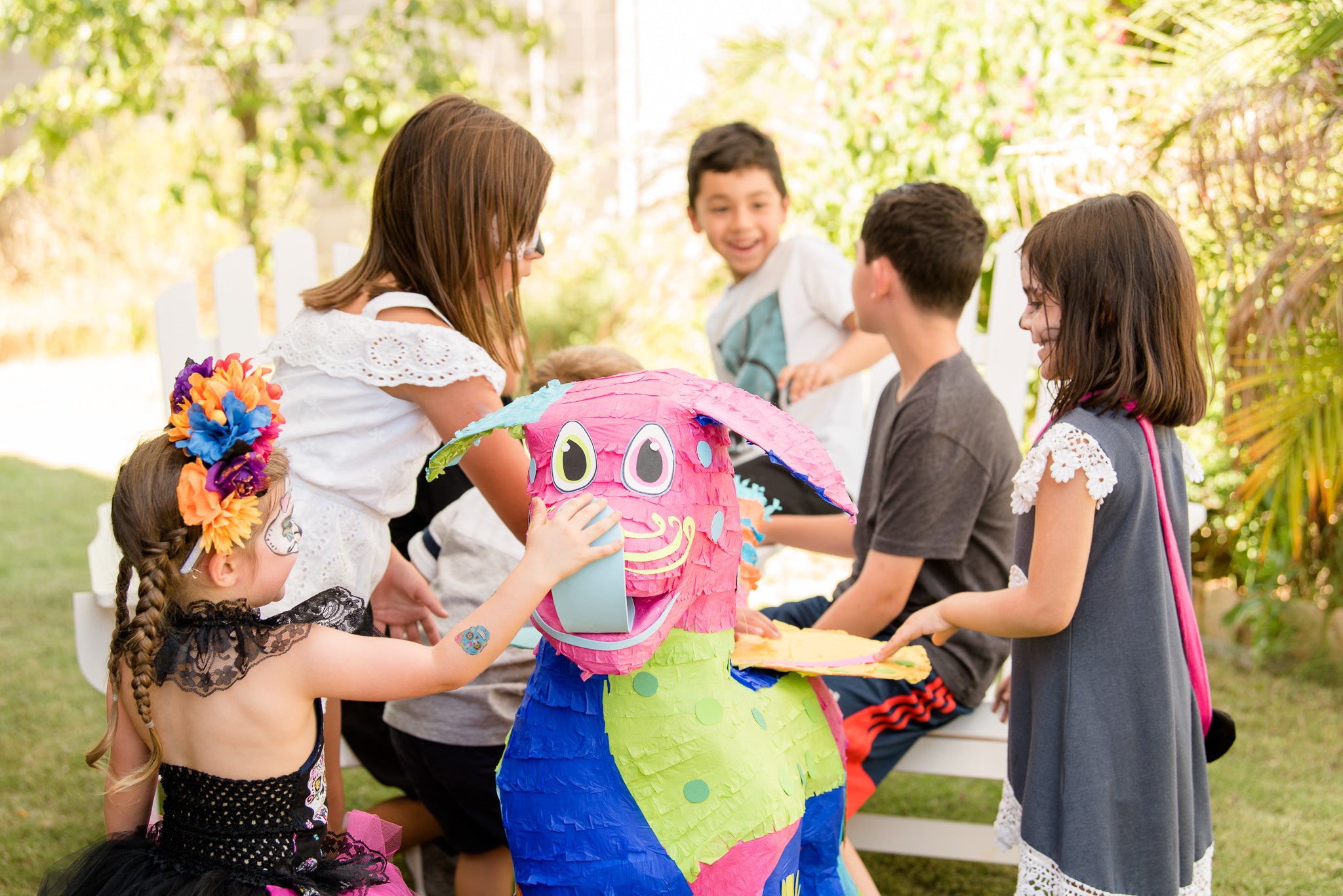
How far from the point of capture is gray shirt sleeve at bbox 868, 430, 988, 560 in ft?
7.18

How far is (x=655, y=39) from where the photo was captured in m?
8.57

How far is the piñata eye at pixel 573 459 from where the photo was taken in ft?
4.97

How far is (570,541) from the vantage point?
1.44 meters

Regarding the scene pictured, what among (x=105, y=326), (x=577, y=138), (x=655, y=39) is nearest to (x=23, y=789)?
(x=577, y=138)

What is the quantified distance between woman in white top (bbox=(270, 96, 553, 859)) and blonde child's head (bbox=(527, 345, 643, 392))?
235mm

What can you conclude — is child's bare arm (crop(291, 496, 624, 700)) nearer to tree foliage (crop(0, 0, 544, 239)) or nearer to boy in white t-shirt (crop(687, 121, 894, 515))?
boy in white t-shirt (crop(687, 121, 894, 515))

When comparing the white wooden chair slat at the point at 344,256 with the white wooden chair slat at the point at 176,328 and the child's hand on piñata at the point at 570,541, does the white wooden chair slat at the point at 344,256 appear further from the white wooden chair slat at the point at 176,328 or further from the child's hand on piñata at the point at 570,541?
the child's hand on piñata at the point at 570,541

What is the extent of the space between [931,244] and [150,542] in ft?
5.20

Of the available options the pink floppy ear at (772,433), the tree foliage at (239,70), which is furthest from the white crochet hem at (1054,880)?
the tree foliage at (239,70)

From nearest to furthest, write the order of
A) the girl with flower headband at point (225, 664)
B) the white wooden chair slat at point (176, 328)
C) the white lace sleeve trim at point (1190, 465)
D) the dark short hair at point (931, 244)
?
1. the girl with flower headband at point (225, 664)
2. the white lace sleeve trim at point (1190, 465)
3. the dark short hair at point (931, 244)
4. the white wooden chair slat at point (176, 328)

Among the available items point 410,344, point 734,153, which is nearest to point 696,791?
point 410,344

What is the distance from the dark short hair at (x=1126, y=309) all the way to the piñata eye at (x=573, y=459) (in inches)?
32.2

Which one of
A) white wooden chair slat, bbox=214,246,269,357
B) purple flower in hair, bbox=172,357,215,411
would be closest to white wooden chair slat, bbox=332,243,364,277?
white wooden chair slat, bbox=214,246,269,357

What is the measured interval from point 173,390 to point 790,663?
980 millimetres
